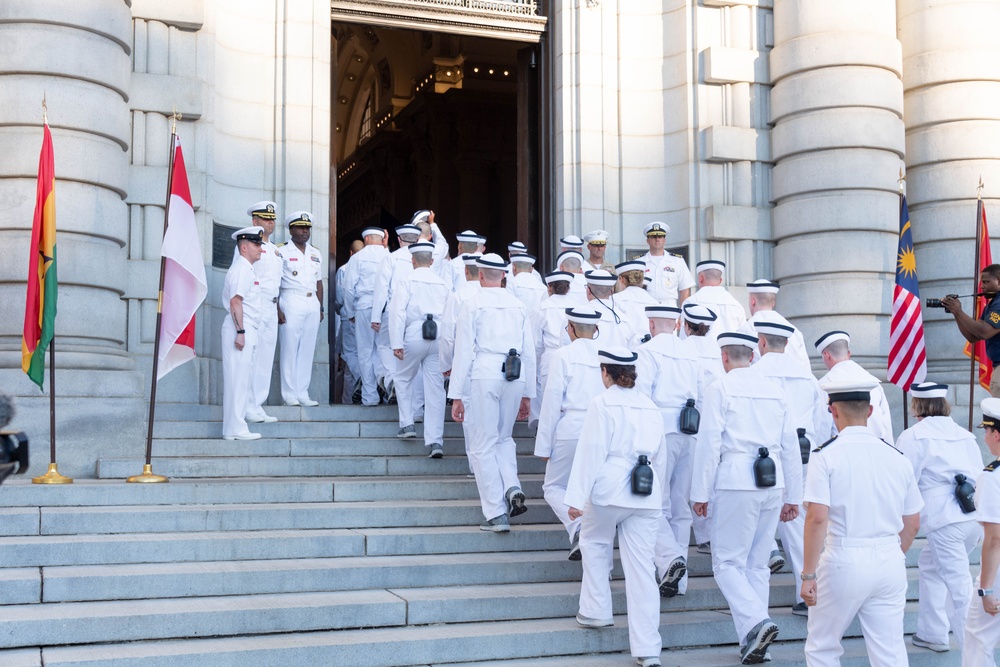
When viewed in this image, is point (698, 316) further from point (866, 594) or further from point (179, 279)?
point (179, 279)

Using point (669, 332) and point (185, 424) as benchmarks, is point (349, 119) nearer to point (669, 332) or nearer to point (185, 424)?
point (185, 424)

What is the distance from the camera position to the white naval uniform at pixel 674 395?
9273 millimetres

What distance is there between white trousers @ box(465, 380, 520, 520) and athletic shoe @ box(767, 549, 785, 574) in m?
2.03

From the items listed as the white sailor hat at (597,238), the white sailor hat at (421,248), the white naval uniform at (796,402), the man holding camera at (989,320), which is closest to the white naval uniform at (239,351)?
the white sailor hat at (421,248)

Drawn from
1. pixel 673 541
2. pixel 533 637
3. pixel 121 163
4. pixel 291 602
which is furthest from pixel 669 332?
pixel 121 163

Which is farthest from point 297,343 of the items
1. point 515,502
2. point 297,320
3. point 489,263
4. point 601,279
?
point 515,502

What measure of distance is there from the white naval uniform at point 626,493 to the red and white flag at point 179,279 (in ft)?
13.6

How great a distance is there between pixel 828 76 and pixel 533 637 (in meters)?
8.96

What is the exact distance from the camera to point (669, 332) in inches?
372

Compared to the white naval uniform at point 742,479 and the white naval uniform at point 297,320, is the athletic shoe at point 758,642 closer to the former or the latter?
the white naval uniform at point 742,479

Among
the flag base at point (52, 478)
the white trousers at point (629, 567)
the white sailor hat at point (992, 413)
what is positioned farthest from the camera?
the flag base at point (52, 478)

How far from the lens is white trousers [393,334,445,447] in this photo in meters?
11.1

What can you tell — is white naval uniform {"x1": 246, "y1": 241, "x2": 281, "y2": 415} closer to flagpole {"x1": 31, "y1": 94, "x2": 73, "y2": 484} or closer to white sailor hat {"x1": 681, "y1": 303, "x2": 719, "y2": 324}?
flagpole {"x1": 31, "y1": 94, "x2": 73, "y2": 484}

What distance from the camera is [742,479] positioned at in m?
8.00
